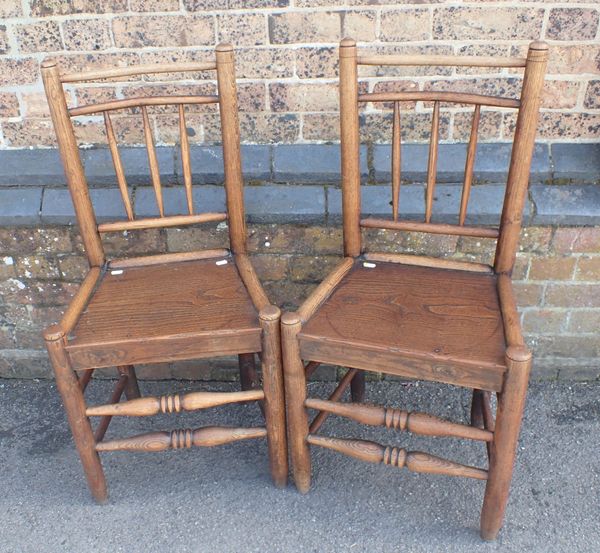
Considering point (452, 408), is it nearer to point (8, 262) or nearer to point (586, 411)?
point (586, 411)

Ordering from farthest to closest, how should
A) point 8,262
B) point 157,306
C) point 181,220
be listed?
point 8,262, point 181,220, point 157,306

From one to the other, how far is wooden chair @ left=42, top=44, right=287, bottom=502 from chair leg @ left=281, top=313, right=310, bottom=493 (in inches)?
1.0

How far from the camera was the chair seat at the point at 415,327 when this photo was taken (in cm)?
147

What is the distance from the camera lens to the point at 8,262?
2094 mm

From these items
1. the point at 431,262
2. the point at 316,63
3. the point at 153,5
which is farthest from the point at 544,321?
the point at 153,5

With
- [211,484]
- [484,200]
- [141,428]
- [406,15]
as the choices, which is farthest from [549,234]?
[141,428]

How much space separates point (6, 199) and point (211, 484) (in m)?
1.02

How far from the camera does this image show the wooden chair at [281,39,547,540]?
58.5 inches

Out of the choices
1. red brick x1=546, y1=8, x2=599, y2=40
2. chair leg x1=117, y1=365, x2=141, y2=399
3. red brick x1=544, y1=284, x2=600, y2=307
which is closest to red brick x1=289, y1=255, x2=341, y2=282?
chair leg x1=117, y1=365, x2=141, y2=399

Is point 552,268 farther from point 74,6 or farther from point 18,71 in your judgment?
point 18,71

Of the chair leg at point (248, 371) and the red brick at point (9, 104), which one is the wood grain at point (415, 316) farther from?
the red brick at point (9, 104)

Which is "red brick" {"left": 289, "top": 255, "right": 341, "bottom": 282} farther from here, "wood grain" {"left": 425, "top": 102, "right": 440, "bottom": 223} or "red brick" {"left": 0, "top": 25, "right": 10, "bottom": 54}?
"red brick" {"left": 0, "top": 25, "right": 10, "bottom": 54}

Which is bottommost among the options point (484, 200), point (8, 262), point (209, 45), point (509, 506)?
point (509, 506)

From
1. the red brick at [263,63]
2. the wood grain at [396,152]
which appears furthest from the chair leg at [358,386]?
the red brick at [263,63]
